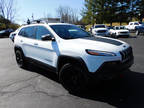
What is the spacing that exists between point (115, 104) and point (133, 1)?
133 ft

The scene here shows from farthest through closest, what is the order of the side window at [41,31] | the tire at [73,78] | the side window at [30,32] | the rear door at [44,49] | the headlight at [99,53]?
the side window at [30,32] → the side window at [41,31] → the rear door at [44,49] → the tire at [73,78] → the headlight at [99,53]

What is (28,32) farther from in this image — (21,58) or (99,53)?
(99,53)

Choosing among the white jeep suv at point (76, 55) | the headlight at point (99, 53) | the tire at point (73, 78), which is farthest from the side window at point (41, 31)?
the headlight at point (99, 53)

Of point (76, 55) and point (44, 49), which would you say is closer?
point (76, 55)

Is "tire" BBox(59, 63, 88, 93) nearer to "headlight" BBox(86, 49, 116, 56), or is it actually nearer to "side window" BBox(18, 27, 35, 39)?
"headlight" BBox(86, 49, 116, 56)

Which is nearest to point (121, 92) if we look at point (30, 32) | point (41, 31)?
point (41, 31)

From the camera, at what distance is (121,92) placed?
3195mm

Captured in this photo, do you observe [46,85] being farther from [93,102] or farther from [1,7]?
[1,7]

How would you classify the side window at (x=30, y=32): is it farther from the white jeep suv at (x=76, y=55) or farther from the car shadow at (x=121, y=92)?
the car shadow at (x=121, y=92)

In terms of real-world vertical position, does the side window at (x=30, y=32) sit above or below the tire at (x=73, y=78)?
above

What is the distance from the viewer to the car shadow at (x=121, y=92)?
9.17 ft

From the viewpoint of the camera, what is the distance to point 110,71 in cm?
274

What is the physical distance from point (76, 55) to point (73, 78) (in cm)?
69

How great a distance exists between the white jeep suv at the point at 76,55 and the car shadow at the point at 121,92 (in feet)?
1.40
